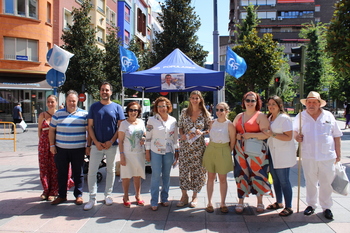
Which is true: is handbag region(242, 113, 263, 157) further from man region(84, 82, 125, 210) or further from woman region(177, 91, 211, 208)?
man region(84, 82, 125, 210)

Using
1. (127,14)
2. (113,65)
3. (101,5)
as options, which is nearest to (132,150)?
(113,65)

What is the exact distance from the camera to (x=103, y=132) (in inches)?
193

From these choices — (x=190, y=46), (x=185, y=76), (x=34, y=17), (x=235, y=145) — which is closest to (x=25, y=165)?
(x=185, y=76)

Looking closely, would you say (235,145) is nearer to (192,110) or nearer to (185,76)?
(192,110)

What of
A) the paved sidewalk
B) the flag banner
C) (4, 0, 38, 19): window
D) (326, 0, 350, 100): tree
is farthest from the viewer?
(4, 0, 38, 19): window

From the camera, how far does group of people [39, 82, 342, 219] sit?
4508mm

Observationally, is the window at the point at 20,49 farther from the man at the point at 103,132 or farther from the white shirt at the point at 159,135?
the white shirt at the point at 159,135

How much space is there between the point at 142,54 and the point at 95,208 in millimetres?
27849

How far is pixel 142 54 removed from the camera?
31.6m

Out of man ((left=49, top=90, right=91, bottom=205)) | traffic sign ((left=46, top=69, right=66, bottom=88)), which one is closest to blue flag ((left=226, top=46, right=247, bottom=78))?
traffic sign ((left=46, top=69, right=66, bottom=88))

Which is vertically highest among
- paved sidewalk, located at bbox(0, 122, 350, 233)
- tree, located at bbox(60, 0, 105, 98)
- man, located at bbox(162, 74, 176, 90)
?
tree, located at bbox(60, 0, 105, 98)

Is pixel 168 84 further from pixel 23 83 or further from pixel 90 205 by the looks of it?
pixel 23 83

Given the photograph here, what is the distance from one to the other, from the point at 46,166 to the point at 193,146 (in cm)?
259

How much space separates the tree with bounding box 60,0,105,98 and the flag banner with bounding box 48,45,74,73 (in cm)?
1496
